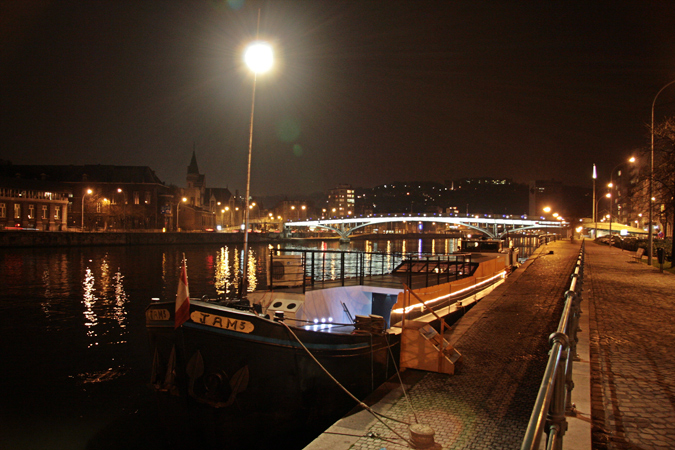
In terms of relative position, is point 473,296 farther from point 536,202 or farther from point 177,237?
point 536,202

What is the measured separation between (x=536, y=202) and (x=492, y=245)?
164335 millimetres

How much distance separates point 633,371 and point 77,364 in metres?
15.1

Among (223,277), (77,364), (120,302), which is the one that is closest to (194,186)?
(223,277)

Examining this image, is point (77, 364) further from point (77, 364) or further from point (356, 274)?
point (356, 274)

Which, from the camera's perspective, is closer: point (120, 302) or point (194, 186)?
point (120, 302)

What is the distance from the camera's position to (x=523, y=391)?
A: 6.80 metres

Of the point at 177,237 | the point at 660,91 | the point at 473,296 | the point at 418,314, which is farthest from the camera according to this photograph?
the point at 177,237

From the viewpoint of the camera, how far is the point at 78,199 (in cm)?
9169

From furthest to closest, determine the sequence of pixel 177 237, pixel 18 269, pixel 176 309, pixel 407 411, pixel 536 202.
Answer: pixel 536 202 < pixel 177 237 < pixel 18 269 < pixel 176 309 < pixel 407 411

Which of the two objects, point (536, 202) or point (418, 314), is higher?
point (536, 202)

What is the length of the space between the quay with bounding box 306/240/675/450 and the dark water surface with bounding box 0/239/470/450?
601cm

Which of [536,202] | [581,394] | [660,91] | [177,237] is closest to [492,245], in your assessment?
[660,91]

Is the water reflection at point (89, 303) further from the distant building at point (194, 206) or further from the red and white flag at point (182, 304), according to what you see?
the distant building at point (194, 206)

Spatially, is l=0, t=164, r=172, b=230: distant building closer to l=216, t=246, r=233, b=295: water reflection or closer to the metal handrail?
l=216, t=246, r=233, b=295: water reflection
